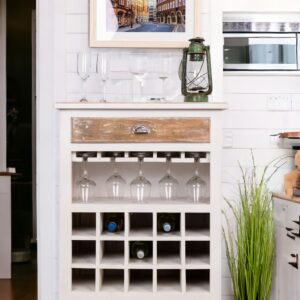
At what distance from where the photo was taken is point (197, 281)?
125 inches

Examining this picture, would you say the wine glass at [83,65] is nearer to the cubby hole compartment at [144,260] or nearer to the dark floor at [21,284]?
the cubby hole compartment at [144,260]

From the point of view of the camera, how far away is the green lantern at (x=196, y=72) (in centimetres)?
308

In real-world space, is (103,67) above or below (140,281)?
above

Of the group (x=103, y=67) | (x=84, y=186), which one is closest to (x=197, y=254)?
(x=84, y=186)

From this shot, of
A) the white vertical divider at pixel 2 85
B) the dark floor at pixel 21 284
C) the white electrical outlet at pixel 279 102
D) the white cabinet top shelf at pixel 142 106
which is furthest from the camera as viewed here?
the white vertical divider at pixel 2 85

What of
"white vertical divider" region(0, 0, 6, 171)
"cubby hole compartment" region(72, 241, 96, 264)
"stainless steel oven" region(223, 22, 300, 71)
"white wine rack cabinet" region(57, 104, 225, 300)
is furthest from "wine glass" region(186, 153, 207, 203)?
"white vertical divider" region(0, 0, 6, 171)

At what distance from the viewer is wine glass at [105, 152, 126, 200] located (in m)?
3.20

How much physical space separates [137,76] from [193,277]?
1076 millimetres

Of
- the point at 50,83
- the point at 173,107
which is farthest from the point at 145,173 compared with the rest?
the point at 50,83

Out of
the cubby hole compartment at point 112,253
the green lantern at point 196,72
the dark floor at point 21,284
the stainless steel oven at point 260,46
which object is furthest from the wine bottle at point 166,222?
the dark floor at point 21,284

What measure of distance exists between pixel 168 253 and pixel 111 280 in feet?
1.08

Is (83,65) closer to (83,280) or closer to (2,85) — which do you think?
(83,280)

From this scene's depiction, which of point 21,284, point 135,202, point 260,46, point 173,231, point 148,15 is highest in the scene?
point 148,15

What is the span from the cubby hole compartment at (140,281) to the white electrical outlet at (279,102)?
1177mm
